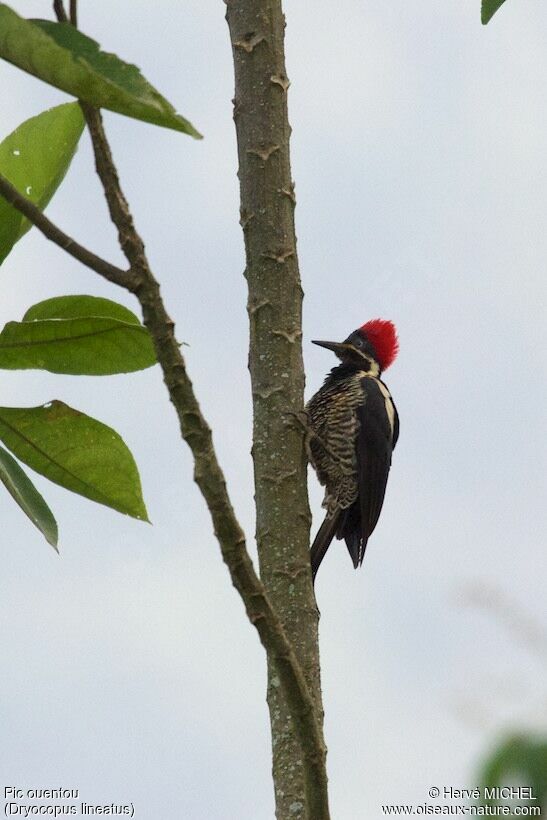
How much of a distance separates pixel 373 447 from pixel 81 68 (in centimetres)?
357

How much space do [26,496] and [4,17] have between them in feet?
3.58

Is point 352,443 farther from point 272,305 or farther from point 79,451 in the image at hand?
point 79,451

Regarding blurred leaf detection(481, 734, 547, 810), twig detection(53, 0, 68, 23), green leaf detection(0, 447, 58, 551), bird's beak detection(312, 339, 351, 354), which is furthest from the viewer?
bird's beak detection(312, 339, 351, 354)

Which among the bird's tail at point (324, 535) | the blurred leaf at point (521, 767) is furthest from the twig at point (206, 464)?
the bird's tail at point (324, 535)

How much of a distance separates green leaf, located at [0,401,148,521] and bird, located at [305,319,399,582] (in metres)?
1.83

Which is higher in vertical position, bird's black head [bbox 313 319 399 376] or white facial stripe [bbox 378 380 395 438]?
bird's black head [bbox 313 319 399 376]

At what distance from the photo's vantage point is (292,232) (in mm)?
2648

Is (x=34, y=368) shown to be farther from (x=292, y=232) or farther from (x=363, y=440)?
(x=363, y=440)

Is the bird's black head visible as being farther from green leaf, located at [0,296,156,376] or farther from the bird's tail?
green leaf, located at [0,296,156,376]

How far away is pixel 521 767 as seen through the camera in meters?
0.76

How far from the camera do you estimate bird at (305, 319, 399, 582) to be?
454cm

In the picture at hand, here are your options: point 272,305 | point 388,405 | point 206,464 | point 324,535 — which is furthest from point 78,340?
point 388,405

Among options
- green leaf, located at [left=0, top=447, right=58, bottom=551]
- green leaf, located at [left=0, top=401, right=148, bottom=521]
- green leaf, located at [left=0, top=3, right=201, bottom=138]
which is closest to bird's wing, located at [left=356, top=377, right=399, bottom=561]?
green leaf, located at [left=0, top=401, right=148, bottom=521]

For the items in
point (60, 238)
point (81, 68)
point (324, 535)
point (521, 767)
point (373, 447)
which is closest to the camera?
point (521, 767)
